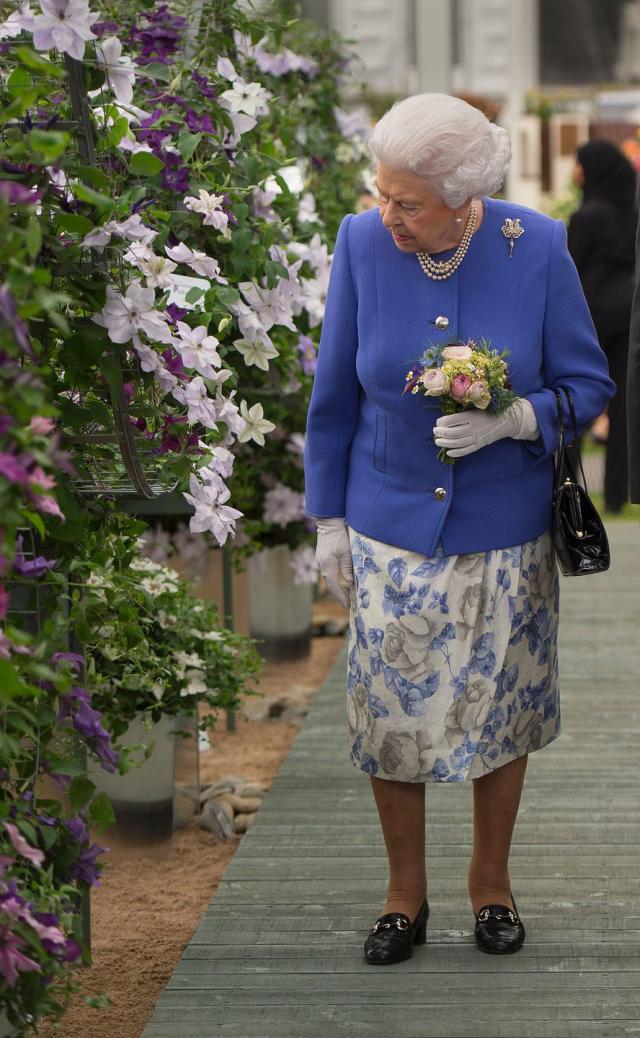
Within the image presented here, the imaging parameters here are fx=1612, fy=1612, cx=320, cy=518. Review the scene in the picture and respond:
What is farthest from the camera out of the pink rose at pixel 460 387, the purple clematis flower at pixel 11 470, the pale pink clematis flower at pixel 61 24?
the pink rose at pixel 460 387

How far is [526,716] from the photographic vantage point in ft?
9.29

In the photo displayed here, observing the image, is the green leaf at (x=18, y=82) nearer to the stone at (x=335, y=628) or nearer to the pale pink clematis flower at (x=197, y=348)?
the pale pink clematis flower at (x=197, y=348)

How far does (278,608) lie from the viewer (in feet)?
18.1

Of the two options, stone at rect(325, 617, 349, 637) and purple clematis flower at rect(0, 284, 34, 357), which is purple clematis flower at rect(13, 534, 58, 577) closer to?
purple clematis flower at rect(0, 284, 34, 357)

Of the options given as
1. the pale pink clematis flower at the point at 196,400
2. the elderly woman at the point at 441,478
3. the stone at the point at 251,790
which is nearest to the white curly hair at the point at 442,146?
the elderly woman at the point at 441,478

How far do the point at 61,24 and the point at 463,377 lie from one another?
86cm

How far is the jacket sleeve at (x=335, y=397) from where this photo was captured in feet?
9.12

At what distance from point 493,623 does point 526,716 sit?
0.20 m

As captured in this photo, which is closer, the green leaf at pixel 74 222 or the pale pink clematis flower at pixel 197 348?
the green leaf at pixel 74 222

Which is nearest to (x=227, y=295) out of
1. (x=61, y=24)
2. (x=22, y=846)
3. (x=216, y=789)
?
(x=61, y=24)

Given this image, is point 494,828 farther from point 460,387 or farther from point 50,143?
point 50,143

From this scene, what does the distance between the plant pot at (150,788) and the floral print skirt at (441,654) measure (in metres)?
0.86

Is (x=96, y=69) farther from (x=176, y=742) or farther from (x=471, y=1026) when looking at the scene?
(x=176, y=742)

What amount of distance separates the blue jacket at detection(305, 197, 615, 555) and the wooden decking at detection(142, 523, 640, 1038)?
74 centimetres
